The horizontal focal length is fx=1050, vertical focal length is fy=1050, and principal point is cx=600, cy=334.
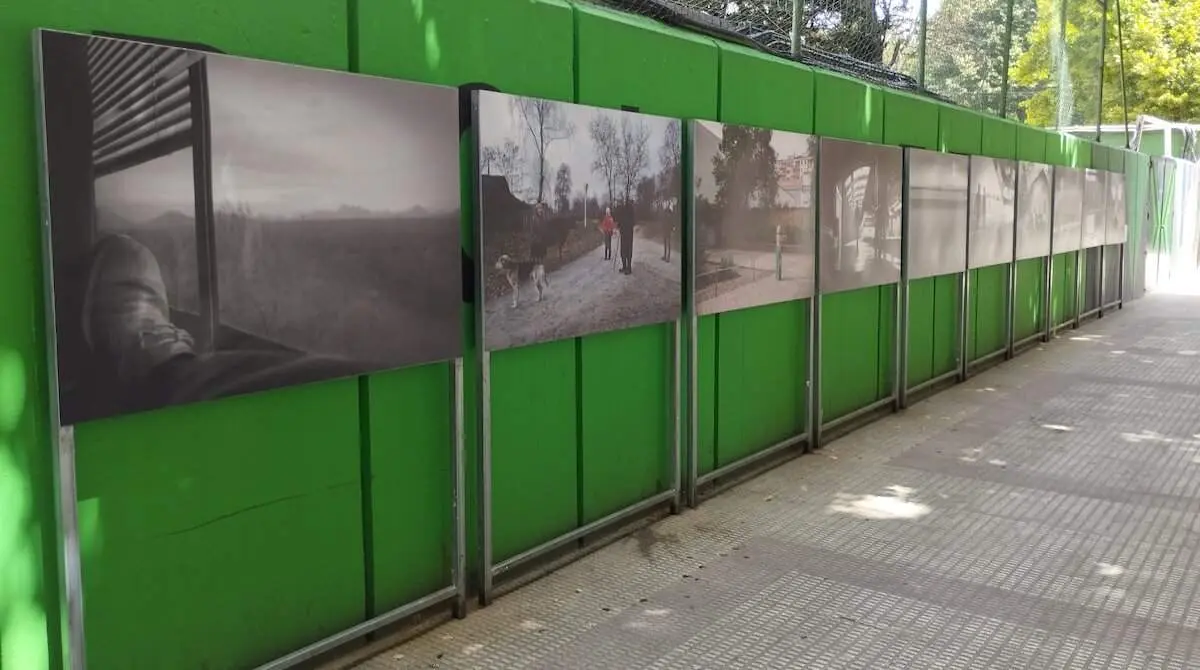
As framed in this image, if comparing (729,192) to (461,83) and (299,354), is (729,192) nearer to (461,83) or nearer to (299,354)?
(461,83)

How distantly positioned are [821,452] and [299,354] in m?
4.27

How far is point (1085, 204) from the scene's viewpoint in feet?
42.4

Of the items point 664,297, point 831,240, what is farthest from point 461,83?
point 831,240

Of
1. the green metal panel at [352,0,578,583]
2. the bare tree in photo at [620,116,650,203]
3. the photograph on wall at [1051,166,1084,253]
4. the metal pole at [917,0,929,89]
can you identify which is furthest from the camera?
the photograph on wall at [1051,166,1084,253]

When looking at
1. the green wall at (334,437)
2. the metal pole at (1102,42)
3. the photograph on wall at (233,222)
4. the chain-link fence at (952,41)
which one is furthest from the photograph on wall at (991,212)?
the metal pole at (1102,42)

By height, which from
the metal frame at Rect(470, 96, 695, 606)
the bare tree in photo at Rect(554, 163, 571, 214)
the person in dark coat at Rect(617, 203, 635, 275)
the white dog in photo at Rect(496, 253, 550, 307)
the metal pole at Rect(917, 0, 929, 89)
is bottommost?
the metal frame at Rect(470, 96, 695, 606)

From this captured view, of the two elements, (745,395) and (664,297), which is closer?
(664,297)

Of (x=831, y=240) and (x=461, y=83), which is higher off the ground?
(x=461, y=83)

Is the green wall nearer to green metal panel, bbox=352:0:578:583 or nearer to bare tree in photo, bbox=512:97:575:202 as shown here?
green metal panel, bbox=352:0:578:583

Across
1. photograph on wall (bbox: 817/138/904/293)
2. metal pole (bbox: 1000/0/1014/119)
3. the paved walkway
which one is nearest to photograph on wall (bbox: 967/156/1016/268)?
photograph on wall (bbox: 817/138/904/293)

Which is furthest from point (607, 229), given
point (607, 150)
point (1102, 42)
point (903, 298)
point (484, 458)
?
point (1102, 42)

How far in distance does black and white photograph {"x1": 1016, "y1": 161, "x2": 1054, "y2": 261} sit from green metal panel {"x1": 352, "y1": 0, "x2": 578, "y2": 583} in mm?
7353

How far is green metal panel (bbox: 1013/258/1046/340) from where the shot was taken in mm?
11047

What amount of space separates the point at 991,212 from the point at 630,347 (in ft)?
19.3
